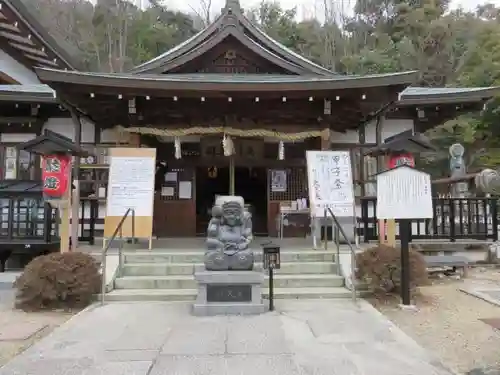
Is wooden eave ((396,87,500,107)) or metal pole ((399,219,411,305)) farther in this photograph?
wooden eave ((396,87,500,107))

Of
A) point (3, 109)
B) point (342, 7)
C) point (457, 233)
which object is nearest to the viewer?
point (457, 233)

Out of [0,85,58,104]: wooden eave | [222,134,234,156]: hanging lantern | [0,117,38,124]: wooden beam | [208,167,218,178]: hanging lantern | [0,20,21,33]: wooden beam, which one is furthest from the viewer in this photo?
[0,20,21,33]: wooden beam

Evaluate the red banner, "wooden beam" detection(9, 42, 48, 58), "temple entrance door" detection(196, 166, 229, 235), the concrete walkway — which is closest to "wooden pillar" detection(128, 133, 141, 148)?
"temple entrance door" detection(196, 166, 229, 235)

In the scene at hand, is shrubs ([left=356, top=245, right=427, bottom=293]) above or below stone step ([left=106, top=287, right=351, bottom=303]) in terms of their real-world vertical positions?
above

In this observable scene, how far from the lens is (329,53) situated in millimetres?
32625

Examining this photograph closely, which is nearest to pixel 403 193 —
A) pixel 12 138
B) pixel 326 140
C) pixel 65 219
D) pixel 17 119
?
pixel 326 140

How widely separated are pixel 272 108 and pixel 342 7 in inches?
1157

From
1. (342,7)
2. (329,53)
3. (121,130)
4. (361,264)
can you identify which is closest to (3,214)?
(121,130)

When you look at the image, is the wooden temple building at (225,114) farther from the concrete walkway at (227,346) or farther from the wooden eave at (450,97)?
the concrete walkway at (227,346)

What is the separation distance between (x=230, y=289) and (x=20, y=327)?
2771 mm

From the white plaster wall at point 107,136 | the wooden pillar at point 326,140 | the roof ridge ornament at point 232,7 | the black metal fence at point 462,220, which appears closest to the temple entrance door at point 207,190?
the white plaster wall at point 107,136

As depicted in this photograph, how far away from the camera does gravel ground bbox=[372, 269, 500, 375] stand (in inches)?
173

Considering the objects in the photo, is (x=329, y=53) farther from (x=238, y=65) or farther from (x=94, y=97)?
(x=94, y=97)

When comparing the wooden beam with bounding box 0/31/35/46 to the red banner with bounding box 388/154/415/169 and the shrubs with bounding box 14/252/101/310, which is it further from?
the red banner with bounding box 388/154/415/169
